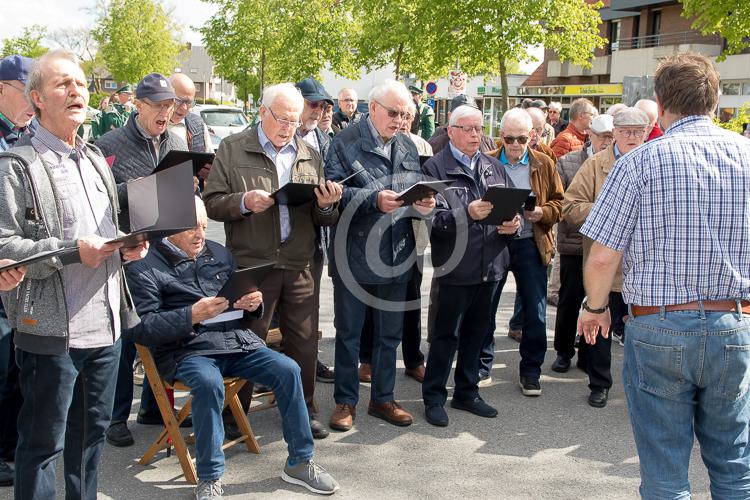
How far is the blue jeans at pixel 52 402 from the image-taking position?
318cm

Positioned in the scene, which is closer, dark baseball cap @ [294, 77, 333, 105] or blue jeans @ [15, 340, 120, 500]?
blue jeans @ [15, 340, 120, 500]

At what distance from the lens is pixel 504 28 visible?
63.1 feet

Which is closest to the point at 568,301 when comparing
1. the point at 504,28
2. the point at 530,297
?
the point at 530,297

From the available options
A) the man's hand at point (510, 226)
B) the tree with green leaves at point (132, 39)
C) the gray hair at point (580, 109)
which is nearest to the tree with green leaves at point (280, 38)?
the tree with green leaves at point (132, 39)

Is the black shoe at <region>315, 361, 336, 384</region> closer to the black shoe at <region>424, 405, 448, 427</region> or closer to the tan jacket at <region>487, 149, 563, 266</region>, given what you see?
the black shoe at <region>424, 405, 448, 427</region>

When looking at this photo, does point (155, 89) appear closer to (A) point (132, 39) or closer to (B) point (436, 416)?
(B) point (436, 416)

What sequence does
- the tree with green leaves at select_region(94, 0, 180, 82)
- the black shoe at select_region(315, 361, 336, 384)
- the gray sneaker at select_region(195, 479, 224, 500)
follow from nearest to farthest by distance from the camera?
the gray sneaker at select_region(195, 479, 224, 500)
the black shoe at select_region(315, 361, 336, 384)
the tree with green leaves at select_region(94, 0, 180, 82)

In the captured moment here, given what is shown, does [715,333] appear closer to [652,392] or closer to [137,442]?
[652,392]

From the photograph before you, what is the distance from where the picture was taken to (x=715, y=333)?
2994 millimetres

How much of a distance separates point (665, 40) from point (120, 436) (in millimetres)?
38479

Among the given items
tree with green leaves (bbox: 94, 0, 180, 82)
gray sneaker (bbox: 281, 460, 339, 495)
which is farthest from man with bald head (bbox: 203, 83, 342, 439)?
tree with green leaves (bbox: 94, 0, 180, 82)

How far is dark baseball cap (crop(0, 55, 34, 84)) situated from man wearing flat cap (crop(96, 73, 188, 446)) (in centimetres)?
74

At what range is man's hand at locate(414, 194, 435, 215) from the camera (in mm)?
4871

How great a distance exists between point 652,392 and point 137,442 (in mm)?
3159
